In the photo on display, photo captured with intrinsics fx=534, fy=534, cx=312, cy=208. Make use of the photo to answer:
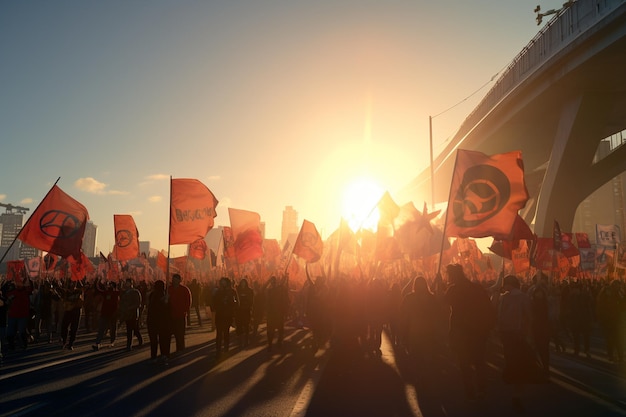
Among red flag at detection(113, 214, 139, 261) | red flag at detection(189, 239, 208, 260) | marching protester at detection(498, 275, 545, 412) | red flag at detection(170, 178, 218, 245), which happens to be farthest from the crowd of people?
red flag at detection(189, 239, 208, 260)

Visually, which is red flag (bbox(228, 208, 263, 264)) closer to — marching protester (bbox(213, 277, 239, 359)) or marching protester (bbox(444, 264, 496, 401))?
marching protester (bbox(213, 277, 239, 359))

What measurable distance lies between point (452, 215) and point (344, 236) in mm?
11809

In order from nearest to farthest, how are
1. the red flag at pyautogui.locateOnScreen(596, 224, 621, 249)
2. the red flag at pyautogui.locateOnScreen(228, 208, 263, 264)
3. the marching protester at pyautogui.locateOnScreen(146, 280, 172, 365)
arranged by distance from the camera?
the marching protester at pyautogui.locateOnScreen(146, 280, 172, 365)
the red flag at pyautogui.locateOnScreen(228, 208, 263, 264)
the red flag at pyautogui.locateOnScreen(596, 224, 621, 249)

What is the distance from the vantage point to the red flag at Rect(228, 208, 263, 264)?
937 inches

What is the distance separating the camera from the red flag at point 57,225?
12.8 metres

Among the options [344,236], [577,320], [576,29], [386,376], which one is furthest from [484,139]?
[386,376]

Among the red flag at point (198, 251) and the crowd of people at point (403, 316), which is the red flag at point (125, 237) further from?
the red flag at point (198, 251)

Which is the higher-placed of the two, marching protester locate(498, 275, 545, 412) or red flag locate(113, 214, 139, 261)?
red flag locate(113, 214, 139, 261)

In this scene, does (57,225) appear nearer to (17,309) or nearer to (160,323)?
(17,309)

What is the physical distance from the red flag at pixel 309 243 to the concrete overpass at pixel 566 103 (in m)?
13.9

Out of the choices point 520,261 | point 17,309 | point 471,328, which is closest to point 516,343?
point 471,328

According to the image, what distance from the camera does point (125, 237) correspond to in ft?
80.5

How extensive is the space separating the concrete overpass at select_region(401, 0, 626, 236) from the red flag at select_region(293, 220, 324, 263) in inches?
548

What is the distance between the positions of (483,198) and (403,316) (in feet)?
12.1
